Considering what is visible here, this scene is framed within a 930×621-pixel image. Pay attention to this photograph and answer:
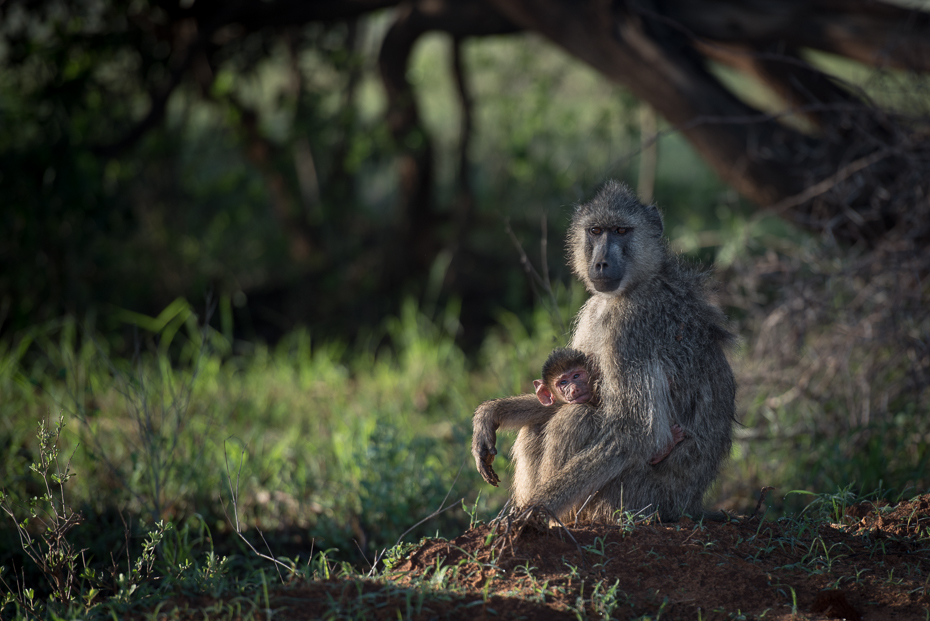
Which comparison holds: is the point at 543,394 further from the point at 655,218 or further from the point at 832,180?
the point at 832,180

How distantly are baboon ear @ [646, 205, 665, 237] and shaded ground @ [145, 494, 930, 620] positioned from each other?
46.5 inches

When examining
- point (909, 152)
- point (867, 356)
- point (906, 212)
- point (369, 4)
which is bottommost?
point (867, 356)

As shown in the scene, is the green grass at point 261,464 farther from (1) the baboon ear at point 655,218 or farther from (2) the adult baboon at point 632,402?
(1) the baboon ear at point 655,218

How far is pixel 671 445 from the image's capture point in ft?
9.87

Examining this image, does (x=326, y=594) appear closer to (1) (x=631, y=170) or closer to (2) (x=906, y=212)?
(2) (x=906, y=212)

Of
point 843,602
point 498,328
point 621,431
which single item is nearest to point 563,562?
point 621,431

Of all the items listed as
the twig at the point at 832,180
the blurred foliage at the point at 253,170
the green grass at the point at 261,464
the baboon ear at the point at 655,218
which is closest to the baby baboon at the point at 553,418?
the green grass at the point at 261,464

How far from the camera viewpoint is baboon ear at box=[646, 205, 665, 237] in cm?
326

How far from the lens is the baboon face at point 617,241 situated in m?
3.08

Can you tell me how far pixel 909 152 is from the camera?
4418mm

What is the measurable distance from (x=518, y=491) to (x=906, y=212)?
2951mm

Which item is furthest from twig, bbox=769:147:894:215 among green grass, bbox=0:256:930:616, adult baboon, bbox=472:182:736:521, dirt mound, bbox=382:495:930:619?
dirt mound, bbox=382:495:930:619

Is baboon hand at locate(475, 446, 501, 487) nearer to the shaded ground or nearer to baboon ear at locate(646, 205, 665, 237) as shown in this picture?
the shaded ground

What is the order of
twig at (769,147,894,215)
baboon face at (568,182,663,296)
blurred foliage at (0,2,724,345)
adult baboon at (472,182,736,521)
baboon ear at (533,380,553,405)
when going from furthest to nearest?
blurred foliage at (0,2,724,345), twig at (769,147,894,215), baboon ear at (533,380,553,405), baboon face at (568,182,663,296), adult baboon at (472,182,736,521)
